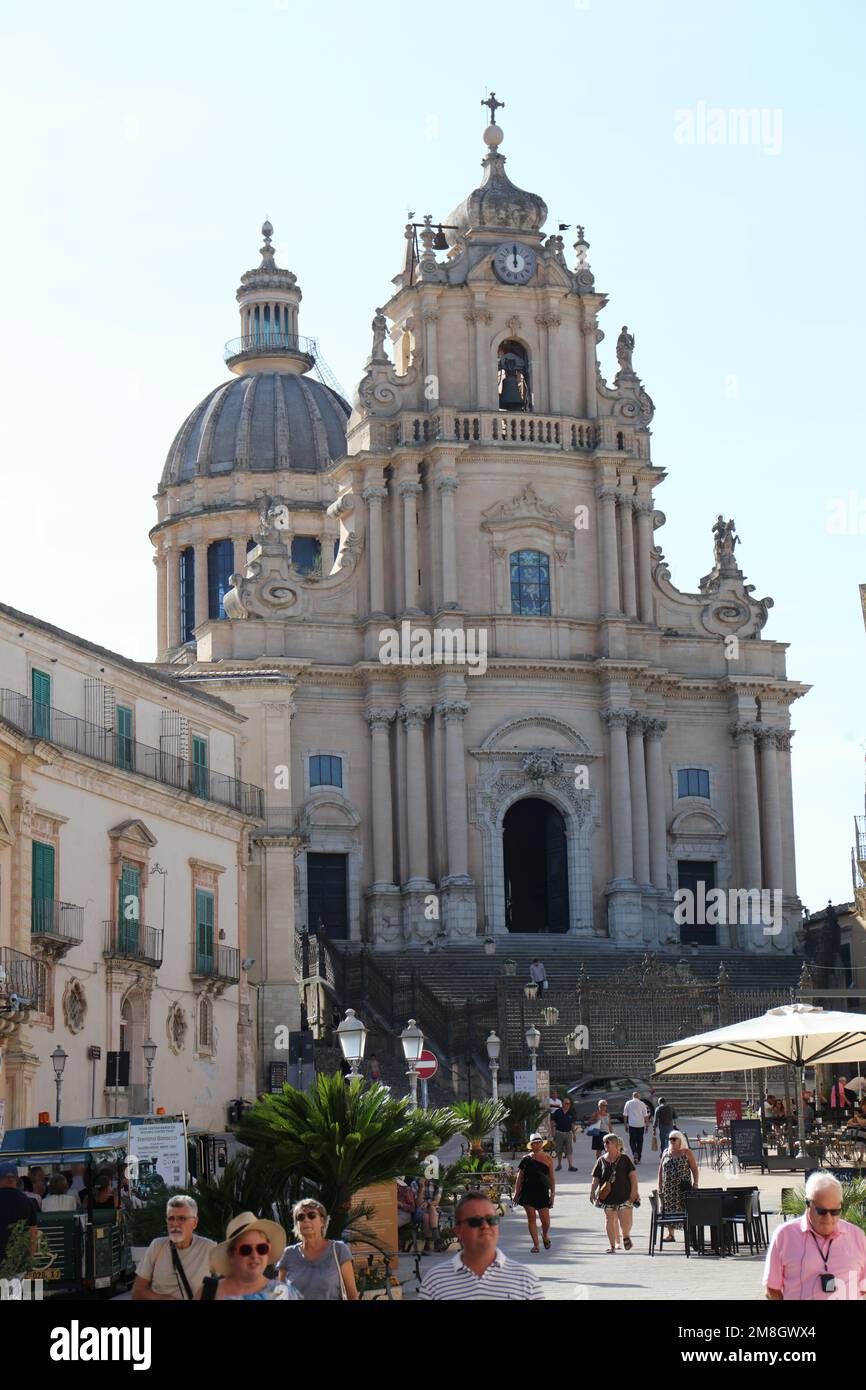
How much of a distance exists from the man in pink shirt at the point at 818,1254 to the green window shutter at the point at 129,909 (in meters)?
30.5

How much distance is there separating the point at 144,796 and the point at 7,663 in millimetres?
5217

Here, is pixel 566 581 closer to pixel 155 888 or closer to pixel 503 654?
pixel 503 654

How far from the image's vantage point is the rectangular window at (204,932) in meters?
46.2

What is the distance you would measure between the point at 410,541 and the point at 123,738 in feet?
65.4

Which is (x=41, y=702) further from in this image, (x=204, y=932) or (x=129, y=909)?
(x=204, y=932)

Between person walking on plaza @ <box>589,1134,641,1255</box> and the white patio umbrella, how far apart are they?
3217mm

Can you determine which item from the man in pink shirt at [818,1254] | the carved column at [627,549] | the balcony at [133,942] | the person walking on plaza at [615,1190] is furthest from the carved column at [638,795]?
the man in pink shirt at [818,1254]

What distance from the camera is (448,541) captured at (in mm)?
62594

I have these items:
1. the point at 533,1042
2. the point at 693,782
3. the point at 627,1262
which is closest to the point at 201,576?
the point at 693,782

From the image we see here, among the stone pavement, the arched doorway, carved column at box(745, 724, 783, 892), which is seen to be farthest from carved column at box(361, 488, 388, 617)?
the stone pavement

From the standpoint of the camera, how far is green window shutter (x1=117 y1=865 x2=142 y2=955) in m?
42.5

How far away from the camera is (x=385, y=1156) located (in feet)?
70.4

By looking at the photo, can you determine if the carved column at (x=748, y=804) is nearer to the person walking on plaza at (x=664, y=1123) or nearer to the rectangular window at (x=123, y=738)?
the rectangular window at (x=123, y=738)
